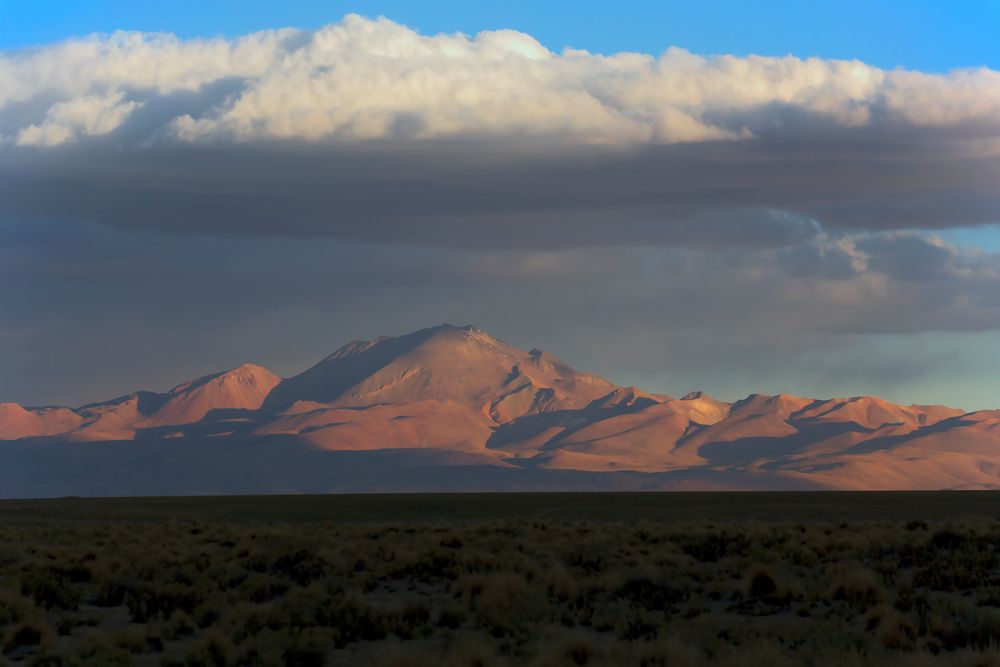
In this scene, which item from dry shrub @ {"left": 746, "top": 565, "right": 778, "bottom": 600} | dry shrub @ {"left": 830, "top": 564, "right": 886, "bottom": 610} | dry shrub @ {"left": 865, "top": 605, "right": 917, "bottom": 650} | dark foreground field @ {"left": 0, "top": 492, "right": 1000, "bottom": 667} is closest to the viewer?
dark foreground field @ {"left": 0, "top": 492, "right": 1000, "bottom": 667}

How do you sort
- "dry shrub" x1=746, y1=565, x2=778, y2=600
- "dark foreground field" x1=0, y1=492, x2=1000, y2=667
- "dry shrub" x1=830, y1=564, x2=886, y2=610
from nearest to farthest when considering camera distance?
"dark foreground field" x1=0, y1=492, x2=1000, y2=667 → "dry shrub" x1=830, y1=564, x2=886, y2=610 → "dry shrub" x1=746, y1=565, x2=778, y2=600

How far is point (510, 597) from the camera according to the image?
88.1ft

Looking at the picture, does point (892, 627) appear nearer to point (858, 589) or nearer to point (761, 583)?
point (858, 589)

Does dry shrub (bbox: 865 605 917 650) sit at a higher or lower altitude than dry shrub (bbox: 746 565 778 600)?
lower

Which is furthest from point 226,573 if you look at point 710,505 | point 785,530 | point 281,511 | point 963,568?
point 710,505

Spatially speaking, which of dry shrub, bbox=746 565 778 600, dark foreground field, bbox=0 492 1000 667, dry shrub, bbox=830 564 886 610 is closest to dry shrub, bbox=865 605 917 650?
dark foreground field, bbox=0 492 1000 667

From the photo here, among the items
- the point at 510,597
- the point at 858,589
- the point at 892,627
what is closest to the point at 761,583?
the point at 858,589

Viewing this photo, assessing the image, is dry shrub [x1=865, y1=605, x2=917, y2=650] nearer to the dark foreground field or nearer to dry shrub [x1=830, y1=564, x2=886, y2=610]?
the dark foreground field

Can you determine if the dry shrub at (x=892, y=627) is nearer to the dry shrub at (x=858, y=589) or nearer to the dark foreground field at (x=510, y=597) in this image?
the dark foreground field at (x=510, y=597)

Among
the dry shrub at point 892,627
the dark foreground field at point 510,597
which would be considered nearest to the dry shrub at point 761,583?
the dark foreground field at point 510,597

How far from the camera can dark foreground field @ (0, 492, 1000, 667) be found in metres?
21.1

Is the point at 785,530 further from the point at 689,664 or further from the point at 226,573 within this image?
the point at 689,664

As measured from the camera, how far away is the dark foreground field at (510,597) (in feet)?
69.3

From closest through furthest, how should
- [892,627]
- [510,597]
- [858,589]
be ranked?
[892,627] → [858,589] → [510,597]
